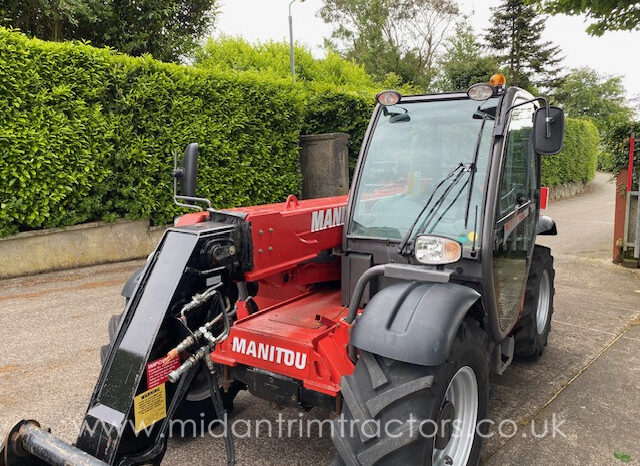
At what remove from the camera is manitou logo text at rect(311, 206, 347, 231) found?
299 cm

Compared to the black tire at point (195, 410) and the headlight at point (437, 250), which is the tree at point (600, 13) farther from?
the black tire at point (195, 410)

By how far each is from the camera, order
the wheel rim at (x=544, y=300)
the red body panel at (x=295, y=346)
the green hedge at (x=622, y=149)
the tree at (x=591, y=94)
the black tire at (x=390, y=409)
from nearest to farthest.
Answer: the black tire at (x=390, y=409)
the red body panel at (x=295, y=346)
the wheel rim at (x=544, y=300)
the green hedge at (x=622, y=149)
the tree at (x=591, y=94)

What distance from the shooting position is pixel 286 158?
9.12 m

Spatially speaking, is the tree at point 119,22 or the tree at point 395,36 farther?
the tree at point 395,36

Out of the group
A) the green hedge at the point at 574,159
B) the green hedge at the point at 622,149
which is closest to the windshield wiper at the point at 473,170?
the green hedge at the point at 622,149

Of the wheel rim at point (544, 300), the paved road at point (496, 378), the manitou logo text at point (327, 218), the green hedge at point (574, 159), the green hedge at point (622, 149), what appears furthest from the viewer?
the green hedge at point (574, 159)

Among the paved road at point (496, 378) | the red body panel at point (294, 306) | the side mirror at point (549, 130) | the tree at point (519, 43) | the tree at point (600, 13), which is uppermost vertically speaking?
the tree at point (519, 43)

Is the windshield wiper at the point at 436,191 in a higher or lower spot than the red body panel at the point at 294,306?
higher

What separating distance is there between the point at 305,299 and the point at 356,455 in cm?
131

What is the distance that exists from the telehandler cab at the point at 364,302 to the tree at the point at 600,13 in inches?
192

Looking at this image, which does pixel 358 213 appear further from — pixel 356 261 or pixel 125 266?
pixel 125 266

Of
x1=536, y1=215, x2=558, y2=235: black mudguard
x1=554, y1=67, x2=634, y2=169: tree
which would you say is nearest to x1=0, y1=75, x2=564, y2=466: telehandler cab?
x1=536, y1=215, x2=558, y2=235: black mudguard

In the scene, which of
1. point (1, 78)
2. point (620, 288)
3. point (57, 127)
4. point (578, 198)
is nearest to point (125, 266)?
point (57, 127)

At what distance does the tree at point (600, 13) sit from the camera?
688 cm
